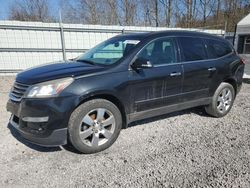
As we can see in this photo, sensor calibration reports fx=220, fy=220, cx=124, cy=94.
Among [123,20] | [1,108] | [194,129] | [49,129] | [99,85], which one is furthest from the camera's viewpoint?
[123,20]

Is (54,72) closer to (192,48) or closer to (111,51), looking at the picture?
(111,51)

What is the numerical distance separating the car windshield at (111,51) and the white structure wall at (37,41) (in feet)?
18.7

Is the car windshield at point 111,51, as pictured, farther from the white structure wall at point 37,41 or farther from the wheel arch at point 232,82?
the white structure wall at point 37,41

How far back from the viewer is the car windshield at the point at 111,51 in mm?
3570

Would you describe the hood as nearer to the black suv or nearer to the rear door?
the black suv

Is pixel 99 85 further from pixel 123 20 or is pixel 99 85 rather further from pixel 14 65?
pixel 123 20

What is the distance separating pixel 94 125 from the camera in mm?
3221

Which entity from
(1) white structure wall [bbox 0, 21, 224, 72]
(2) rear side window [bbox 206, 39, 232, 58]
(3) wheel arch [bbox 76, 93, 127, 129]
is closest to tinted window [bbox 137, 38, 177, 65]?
(3) wheel arch [bbox 76, 93, 127, 129]

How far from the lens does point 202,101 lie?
14.5ft

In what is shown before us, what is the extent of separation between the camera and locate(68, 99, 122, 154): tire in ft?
9.94

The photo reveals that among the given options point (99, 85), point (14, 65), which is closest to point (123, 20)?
point (14, 65)

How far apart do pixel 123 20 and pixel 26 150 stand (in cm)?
1876

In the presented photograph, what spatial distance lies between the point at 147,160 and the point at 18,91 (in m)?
2.09

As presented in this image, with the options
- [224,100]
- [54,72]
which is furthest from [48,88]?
[224,100]
